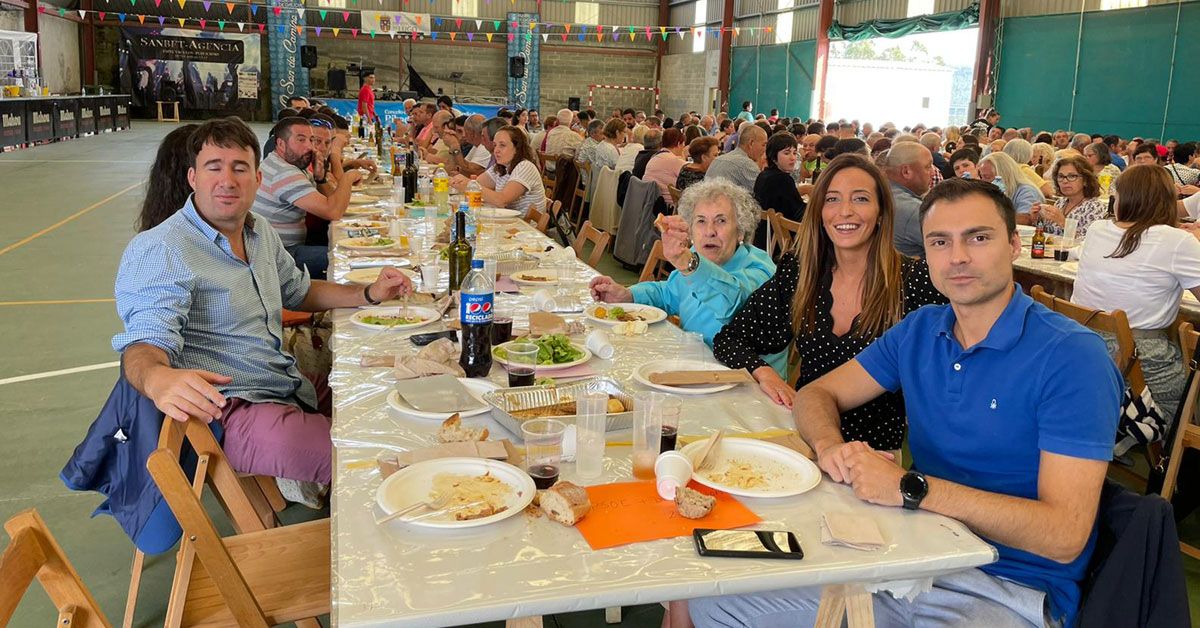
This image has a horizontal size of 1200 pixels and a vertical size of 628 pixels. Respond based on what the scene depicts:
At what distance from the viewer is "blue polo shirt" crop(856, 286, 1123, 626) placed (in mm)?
1507

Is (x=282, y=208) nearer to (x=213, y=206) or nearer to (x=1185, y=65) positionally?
(x=213, y=206)

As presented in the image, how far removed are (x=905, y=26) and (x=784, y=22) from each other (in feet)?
15.9

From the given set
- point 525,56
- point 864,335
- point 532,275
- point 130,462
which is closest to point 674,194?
point 532,275

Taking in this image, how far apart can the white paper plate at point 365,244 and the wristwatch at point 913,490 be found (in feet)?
9.52

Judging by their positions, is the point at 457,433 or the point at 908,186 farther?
the point at 908,186

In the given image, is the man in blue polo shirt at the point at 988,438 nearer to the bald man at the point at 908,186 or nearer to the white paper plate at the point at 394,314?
the white paper plate at the point at 394,314

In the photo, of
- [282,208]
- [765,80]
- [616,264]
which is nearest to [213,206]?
[282,208]

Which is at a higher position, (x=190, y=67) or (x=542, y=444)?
(x=190, y=67)

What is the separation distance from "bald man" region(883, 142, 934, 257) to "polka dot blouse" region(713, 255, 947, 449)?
2388 millimetres

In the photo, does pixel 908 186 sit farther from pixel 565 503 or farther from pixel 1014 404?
pixel 565 503

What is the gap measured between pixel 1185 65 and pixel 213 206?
38.7 ft

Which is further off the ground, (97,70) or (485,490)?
(97,70)

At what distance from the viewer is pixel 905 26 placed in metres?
15.5

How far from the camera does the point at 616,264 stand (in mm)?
7602
